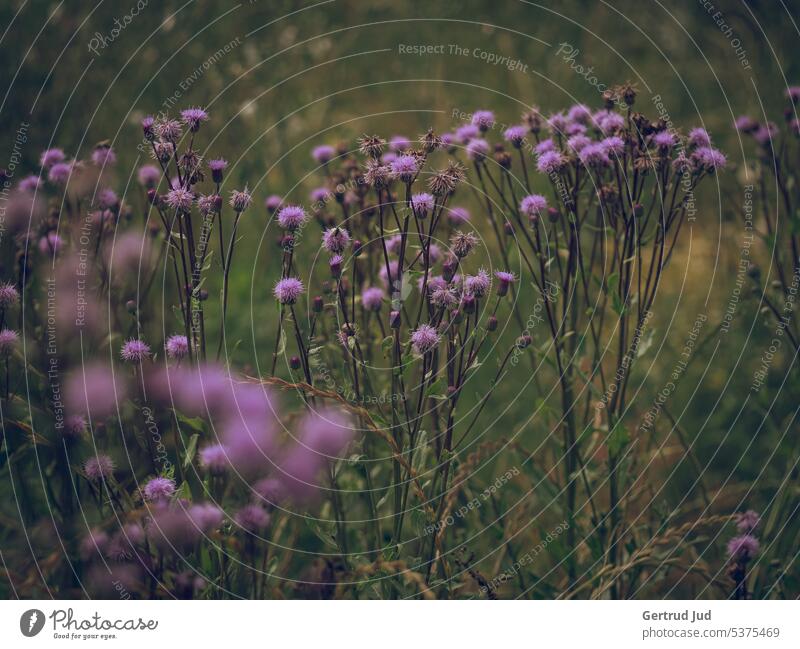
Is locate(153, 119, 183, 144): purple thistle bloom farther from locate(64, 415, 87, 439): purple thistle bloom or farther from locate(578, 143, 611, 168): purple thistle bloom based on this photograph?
locate(578, 143, 611, 168): purple thistle bloom

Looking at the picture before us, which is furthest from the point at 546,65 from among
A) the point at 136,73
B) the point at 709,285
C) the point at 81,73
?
Answer: the point at 81,73

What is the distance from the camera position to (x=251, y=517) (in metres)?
1.90

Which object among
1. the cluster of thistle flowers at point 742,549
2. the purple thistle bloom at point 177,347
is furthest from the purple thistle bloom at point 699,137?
the purple thistle bloom at point 177,347

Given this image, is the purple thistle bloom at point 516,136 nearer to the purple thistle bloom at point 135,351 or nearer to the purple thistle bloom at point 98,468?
the purple thistle bloom at point 135,351

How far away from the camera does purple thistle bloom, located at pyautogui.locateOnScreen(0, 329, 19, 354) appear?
75.5 inches

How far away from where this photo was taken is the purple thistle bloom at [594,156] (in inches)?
79.6

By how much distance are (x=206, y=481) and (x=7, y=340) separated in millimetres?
582

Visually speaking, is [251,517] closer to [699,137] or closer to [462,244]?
[462,244]

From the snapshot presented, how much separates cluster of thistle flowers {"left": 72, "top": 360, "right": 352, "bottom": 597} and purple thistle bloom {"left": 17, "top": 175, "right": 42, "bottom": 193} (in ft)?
1.70

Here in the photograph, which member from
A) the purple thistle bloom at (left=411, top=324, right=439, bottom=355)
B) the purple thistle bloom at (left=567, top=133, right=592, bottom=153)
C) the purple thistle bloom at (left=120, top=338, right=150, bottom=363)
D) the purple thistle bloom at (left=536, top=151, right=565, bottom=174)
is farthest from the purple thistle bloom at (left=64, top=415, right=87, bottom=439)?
the purple thistle bloom at (left=567, top=133, right=592, bottom=153)

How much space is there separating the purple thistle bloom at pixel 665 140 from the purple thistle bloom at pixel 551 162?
0.77ft

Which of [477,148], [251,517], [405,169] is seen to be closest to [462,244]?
[405,169]
